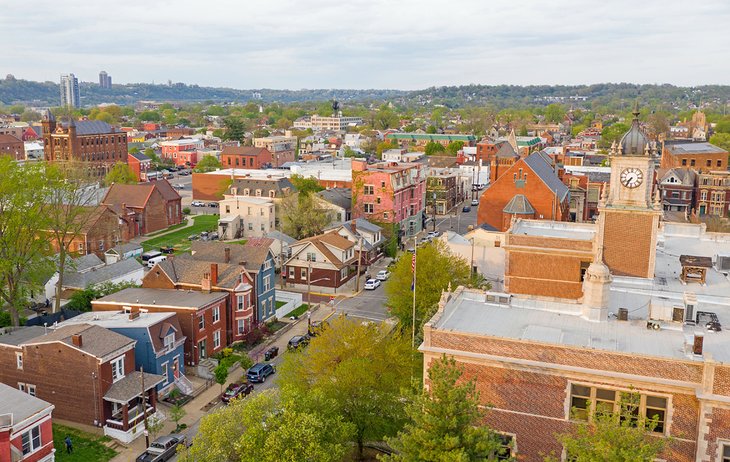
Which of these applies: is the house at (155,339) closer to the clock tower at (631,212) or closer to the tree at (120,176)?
the clock tower at (631,212)

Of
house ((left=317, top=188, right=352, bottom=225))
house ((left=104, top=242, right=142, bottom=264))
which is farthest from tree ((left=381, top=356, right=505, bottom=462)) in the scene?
house ((left=317, top=188, right=352, bottom=225))

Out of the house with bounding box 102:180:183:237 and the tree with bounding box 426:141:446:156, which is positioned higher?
the tree with bounding box 426:141:446:156

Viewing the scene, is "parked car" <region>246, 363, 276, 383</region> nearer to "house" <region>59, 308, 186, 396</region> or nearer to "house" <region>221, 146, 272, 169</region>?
"house" <region>59, 308, 186, 396</region>

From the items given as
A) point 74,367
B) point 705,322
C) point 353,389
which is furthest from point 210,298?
point 705,322

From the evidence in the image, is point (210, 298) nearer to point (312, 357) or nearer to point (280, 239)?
point (312, 357)

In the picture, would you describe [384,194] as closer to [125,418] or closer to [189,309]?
[189,309]

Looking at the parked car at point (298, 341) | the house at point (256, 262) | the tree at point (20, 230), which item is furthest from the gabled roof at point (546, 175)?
the tree at point (20, 230)
